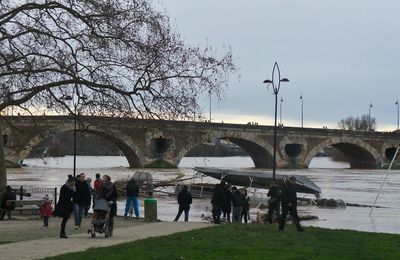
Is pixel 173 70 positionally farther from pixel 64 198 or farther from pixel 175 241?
pixel 175 241

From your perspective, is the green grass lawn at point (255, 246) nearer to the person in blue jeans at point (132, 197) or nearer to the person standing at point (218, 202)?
the person standing at point (218, 202)

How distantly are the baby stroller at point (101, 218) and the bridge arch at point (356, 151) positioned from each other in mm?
91620

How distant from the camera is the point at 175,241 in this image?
15.5 metres

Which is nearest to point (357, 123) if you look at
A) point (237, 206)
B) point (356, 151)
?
point (356, 151)

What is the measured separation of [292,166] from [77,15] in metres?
Result: 83.1

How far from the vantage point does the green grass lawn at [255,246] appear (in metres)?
12.9

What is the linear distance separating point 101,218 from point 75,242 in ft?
4.59

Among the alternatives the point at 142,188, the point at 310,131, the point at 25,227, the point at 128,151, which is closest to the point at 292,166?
the point at 310,131

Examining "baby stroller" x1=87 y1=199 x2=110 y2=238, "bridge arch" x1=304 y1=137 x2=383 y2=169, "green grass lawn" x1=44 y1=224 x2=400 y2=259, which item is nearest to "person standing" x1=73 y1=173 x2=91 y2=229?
"baby stroller" x1=87 y1=199 x2=110 y2=238

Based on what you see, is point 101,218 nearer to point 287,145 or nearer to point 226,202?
point 226,202

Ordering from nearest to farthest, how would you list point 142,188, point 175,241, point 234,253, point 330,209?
point 234,253 < point 175,241 < point 330,209 < point 142,188

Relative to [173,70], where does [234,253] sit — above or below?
below

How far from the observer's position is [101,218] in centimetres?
1703

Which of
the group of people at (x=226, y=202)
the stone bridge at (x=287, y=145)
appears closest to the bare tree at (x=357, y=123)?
the stone bridge at (x=287, y=145)
